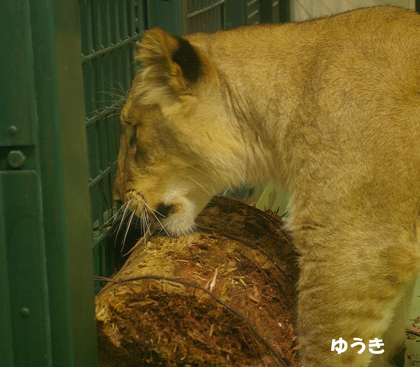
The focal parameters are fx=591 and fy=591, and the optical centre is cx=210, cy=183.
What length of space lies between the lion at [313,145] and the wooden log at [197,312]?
0.15 metres

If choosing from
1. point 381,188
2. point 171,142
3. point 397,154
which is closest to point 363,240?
point 381,188

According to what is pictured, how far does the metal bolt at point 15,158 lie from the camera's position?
1718mm

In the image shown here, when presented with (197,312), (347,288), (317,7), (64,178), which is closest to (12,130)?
(64,178)

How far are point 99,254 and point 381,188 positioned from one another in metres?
1.36

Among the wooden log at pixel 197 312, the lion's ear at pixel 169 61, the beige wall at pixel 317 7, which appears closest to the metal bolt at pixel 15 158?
the wooden log at pixel 197 312

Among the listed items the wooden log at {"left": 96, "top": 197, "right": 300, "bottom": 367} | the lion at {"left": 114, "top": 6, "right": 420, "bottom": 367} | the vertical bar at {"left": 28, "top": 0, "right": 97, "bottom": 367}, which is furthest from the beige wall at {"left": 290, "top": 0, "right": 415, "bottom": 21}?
the vertical bar at {"left": 28, "top": 0, "right": 97, "bottom": 367}

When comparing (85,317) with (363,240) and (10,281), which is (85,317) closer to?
(10,281)

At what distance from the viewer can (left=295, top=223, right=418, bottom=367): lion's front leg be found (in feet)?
6.82

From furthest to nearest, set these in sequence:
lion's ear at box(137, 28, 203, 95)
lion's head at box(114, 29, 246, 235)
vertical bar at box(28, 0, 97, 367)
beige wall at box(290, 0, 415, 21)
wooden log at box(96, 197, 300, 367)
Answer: beige wall at box(290, 0, 415, 21) → lion's head at box(114, 29, 246, 235) → lion's ear at box(137, 28, 203, 95) → wooden log at box(96, 197, 300, 367) → vertical bar at box(28, 0, 97, 367)

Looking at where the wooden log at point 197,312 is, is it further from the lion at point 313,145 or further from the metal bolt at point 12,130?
the metal bolt at point 12,130

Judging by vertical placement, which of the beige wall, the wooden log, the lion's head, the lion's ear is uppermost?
the beige wall

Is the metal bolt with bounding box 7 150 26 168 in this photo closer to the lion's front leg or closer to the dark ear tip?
the dark ear tip

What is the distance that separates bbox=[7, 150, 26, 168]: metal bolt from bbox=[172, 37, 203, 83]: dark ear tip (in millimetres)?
783

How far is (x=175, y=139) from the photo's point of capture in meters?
2.39
